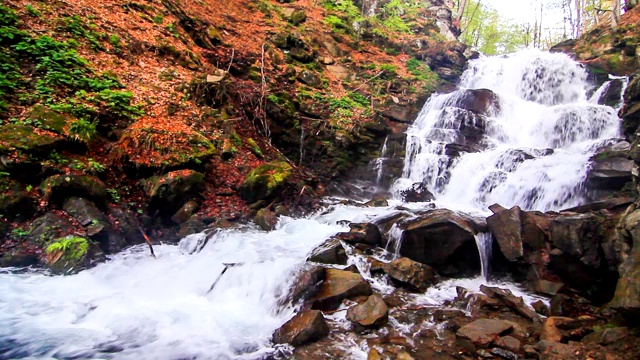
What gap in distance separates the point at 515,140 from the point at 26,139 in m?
14.8

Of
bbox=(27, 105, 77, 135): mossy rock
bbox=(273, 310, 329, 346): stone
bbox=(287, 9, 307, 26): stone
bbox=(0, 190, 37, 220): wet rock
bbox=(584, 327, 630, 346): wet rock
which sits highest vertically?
bbox=(287, 9, 307, 26): stone

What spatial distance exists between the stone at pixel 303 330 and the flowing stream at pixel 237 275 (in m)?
0.27

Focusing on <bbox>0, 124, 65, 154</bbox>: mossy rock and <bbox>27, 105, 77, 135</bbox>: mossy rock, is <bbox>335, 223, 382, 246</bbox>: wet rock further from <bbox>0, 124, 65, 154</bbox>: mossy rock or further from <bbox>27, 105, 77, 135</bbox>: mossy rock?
<bbox>27, 105, 77, 135</bbox>: mossy rock

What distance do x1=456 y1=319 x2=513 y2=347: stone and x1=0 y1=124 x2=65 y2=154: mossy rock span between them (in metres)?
8.07

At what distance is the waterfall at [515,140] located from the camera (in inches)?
385

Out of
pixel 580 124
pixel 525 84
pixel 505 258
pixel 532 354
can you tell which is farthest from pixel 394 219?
pixel 525 84

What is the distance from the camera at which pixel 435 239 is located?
23.1ft

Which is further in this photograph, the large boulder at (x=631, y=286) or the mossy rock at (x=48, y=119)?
the mossy rock at (x=48, y=119)

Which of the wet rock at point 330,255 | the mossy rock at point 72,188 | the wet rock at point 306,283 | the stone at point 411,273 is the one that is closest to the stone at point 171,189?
the mossy rock at point 72,188

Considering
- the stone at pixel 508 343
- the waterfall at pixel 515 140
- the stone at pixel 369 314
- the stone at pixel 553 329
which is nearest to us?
the stone at pixel 508 343

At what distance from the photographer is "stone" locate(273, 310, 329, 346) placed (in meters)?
4.60

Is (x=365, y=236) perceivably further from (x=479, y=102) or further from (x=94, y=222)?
(x=479, y=102)

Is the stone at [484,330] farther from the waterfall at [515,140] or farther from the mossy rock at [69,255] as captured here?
the mossy rock at [69,255]

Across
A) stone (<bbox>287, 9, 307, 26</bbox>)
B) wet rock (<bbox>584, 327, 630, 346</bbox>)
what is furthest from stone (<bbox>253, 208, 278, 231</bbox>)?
stone (<bbox>287, 9, 307, 26</bbox>)
